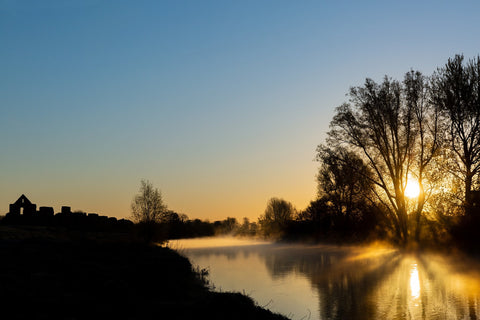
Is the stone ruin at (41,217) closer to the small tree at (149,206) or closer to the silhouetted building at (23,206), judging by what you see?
the silhouetted building at (23,206)

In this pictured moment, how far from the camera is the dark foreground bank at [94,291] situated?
26.0 feet

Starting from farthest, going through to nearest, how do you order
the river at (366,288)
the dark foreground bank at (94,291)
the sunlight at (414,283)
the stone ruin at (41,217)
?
the stone ruin at (41,217) → the sunlight at (414,283) → the river at (366,288) → the dark foreground bank at (94,291)

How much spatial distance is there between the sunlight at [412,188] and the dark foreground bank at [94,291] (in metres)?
23.8

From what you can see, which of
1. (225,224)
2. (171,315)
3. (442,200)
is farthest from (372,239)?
(225,224)

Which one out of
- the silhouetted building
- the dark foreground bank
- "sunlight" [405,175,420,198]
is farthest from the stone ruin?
"sunlight" [405,175,420,198]

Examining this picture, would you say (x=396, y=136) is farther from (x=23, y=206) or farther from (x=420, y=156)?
(x=23, y=206)

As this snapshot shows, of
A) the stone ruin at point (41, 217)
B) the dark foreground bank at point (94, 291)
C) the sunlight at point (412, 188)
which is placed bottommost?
the dark foreground bank at point (94, 291)

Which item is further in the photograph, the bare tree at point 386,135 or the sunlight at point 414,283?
the bare tree at point 386,135

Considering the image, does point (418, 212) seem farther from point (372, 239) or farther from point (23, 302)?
point (23, 302)

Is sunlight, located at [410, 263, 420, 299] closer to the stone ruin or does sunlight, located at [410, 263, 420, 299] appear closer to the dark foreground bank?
the dark foreground bank

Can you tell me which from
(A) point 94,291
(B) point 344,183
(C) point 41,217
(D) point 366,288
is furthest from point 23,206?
(B) point 344,183

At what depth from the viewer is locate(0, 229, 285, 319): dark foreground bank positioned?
7.94m

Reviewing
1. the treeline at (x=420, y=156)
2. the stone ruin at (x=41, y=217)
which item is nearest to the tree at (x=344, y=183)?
the treeline at (x=420, y=156)

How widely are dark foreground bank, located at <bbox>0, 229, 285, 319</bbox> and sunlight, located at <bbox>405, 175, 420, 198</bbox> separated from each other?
23.8 meters
